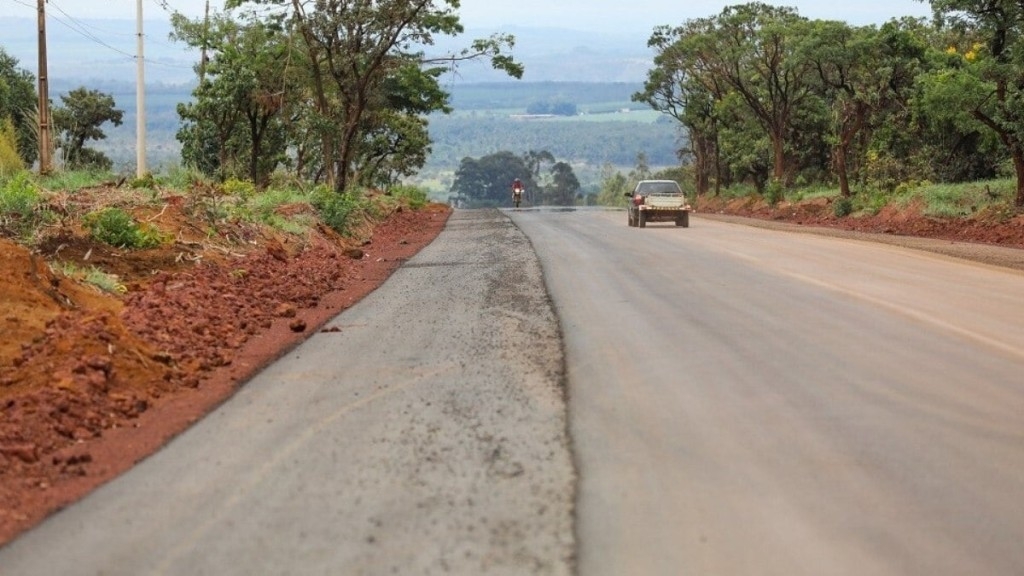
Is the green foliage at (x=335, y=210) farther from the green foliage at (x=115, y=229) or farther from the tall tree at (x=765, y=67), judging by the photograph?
the tall tree at (x=765, y=67)

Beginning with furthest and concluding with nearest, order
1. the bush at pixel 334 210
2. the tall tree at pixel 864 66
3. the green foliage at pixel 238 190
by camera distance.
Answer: the tall tree at pixel 864 66 → the bush at pixel 334 210 → the green foliage at pixel 238 190

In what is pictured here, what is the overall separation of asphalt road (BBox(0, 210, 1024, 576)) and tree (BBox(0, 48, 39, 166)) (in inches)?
1790

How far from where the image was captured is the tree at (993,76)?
3131 centimetres

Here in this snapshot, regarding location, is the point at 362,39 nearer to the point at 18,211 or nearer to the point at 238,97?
the point at 238,97

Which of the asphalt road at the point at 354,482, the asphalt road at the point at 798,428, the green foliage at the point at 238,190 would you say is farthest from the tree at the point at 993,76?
the asphalt road at the point at 354,482

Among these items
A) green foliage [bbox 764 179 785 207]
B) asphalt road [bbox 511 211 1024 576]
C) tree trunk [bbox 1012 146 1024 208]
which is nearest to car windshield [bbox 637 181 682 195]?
tree trunk [bbox 1012 146 1024 208]

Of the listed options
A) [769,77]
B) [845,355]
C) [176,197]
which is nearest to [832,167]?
[769,77]

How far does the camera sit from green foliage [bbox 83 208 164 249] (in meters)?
16.6

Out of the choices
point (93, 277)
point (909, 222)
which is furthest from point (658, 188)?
point (93, 277)

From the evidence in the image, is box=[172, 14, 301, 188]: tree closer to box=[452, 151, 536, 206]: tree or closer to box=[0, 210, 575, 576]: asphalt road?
box=[0, 210, 575, 576]: asphalt road

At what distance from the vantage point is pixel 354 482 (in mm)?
7188

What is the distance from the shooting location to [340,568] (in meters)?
5.70

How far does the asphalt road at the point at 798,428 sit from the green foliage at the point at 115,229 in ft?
18.3

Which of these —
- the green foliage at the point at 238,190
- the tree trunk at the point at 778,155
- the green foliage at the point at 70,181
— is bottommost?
the green foliage at the point at 238,190
